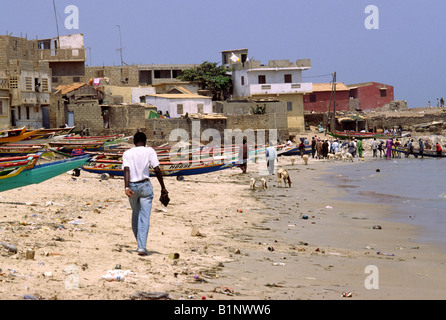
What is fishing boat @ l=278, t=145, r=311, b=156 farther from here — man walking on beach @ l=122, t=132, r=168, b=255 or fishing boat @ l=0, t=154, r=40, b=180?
man walking on beach @ l=122, t=132, r=168, b=255

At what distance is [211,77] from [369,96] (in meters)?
20.6

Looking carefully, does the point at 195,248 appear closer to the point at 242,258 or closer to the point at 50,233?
the point at 242,258

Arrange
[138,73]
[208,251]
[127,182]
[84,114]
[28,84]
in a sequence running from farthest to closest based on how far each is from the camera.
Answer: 1. [138,73]
2. [84,114]
3. [28,84]
4. [208,251]
5. [127,182]

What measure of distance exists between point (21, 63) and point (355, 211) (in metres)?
31.6

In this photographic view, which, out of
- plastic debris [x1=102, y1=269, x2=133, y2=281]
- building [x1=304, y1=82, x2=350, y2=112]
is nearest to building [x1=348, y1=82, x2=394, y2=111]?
building [x1=304, y1=82, x2=350, y2=112]

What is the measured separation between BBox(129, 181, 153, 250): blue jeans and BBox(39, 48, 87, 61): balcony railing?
51725mm

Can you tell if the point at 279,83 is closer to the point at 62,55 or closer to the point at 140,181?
the point at 62,55

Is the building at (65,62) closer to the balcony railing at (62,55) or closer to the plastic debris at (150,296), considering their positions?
the balcony railing at (62,55)

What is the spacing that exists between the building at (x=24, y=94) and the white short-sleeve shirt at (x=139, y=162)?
33398 mm

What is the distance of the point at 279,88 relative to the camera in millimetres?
54531

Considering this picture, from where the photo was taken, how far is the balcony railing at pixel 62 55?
57.5 meters

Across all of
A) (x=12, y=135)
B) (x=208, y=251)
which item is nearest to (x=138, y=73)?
(x=12, y=135)

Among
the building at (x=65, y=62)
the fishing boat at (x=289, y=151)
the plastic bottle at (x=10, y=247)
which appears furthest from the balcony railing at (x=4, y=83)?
the plastic bottle at (x=10, y=247)

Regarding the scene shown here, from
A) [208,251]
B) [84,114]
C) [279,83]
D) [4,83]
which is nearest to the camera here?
[208,251]
